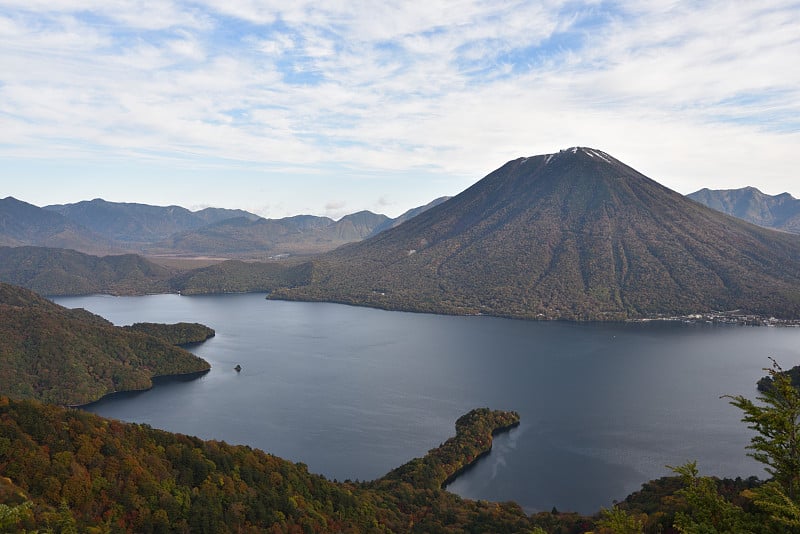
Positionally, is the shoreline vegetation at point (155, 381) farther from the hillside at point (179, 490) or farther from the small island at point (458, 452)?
the small island at point (458, 452)

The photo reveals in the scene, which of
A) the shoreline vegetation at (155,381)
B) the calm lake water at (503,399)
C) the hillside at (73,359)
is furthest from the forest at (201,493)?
the hillside at (73,359)

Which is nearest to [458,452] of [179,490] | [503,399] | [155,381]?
[503,399]

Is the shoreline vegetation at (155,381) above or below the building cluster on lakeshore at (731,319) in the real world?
below

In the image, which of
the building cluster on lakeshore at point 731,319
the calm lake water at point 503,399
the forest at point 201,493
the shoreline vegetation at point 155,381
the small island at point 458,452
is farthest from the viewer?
the building cluster on lakeshore at point 731,319

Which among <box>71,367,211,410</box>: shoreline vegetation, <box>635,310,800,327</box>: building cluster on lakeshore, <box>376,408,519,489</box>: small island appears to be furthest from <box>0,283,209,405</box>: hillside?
<box>635,310,800,327</box>: building cluster on lakeshore

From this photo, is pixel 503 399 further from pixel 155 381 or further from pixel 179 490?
pixel 155 381

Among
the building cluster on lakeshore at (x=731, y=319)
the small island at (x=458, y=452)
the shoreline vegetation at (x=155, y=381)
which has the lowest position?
the shoreline vegetation at (x=155, y=381)

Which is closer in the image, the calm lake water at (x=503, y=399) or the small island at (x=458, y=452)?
the small island at (x=458, y=452)
